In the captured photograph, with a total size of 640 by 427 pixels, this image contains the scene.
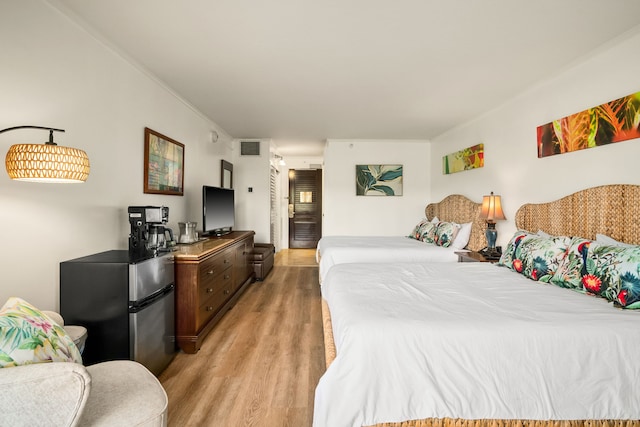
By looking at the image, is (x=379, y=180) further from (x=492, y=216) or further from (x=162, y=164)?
(x=162, y=164)

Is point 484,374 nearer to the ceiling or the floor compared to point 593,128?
nearer to the floor

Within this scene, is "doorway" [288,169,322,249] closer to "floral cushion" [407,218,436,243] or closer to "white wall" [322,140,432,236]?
"white wall" [322,140,432,236]

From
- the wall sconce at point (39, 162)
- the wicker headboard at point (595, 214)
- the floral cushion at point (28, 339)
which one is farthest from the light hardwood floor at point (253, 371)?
the wicker headboard at point (595, 214)

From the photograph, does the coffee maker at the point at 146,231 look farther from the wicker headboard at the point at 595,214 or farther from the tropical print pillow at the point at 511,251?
the wicker headboard at the point at 595,214

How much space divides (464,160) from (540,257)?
2570 millimetres

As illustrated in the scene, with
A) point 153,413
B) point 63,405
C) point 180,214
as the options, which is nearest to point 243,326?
point 180,214

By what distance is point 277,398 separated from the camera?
1950 mm

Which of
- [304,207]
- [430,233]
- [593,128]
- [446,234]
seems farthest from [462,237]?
[304,207]

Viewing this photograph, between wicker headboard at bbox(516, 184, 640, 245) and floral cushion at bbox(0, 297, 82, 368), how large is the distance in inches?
135

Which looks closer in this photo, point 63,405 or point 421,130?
point 63,405

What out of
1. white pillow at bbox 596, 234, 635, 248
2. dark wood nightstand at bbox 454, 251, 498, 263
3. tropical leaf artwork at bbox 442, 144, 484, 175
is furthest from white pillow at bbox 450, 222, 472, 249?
white pillow at bbox 596, 234, 635, 248

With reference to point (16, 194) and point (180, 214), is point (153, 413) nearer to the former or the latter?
point (16, 194)

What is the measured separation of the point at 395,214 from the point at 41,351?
5.31 m

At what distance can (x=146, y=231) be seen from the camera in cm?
241
